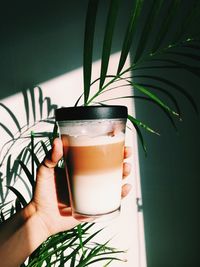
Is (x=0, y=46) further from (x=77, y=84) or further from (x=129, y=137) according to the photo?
(x=129, y=137)

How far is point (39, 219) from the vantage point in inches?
31.2

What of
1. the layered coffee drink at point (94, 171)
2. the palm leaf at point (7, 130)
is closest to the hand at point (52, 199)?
the layered coffee drink at point (94, 171)

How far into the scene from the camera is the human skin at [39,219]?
720 mm

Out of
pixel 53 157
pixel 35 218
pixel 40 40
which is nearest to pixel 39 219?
pixel 35 218

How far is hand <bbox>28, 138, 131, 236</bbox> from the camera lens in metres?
0.75

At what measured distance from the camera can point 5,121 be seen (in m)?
1.28

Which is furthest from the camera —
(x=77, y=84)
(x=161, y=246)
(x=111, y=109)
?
(x=161, y=246)

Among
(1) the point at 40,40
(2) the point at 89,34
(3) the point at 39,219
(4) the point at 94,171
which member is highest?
(1) the point at 40,40

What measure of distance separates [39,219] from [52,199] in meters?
0.08

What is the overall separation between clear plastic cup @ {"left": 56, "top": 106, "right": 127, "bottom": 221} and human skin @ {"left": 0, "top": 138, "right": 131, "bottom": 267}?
0.34ft

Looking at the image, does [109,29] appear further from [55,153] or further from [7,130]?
[7,130]

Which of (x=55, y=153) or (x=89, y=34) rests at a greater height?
(x=89, y=34)

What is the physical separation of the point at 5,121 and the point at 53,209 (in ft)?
2.17

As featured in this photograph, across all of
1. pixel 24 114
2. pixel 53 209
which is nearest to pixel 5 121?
pixel 24 114
